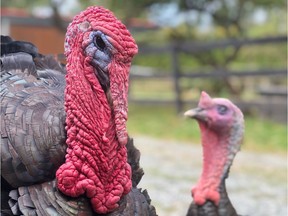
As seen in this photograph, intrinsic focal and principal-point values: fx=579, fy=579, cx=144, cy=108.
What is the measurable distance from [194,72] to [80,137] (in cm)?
1060

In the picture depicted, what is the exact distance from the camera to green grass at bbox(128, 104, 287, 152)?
862 cm

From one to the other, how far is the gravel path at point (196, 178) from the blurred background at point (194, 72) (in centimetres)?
1

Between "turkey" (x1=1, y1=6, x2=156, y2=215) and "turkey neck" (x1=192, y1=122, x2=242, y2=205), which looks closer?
"turkey" (x1=1, y1=6, x2=156, y2=215)

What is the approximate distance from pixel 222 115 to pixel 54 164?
1.62 metres

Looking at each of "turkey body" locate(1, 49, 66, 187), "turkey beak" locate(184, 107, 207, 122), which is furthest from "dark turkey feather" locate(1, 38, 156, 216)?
"turkey beak" locate(184, 107, 207, 122)

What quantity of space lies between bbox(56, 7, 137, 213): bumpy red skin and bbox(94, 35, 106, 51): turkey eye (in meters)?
0.03

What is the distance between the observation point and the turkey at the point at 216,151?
3276mm

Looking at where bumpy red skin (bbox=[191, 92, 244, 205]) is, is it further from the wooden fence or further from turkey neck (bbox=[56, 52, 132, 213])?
the wooden fence

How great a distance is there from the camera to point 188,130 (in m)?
9.87

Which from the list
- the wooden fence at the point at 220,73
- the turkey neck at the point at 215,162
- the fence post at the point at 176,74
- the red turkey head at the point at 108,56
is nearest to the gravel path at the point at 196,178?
the turkey neck at the point at 215,162

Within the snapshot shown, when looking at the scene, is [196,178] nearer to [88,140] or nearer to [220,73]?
[88,140]

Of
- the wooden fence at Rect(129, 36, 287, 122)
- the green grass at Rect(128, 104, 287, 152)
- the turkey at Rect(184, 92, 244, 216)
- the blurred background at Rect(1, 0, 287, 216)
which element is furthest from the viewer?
the wooden fence at Rect(129, 36, 287, 122)

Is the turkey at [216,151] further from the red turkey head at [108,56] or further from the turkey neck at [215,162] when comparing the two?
the red turkey head at [108,56]

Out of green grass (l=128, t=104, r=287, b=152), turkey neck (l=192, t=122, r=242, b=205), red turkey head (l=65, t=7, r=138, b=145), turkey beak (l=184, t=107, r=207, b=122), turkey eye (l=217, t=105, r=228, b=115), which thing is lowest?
green grass (l=128, t=104, r=287, b=152)
